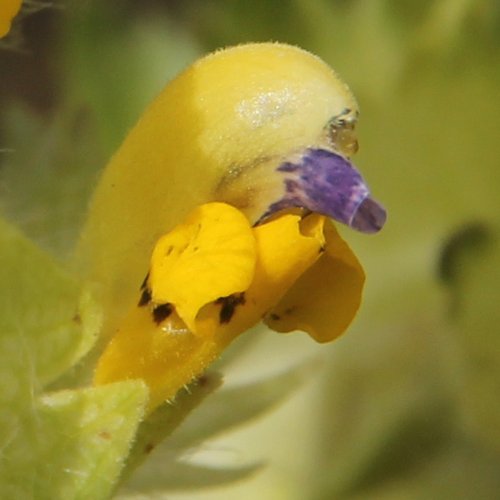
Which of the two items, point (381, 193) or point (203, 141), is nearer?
point (203, 141)

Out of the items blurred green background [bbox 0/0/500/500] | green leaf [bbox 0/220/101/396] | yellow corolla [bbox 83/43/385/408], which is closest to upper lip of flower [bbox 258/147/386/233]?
yellow corolla [bbox 83/43/385/408]

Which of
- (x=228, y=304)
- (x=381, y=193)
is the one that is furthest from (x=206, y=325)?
(x=381, y=193)

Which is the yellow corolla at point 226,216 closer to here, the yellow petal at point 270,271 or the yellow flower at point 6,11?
the yellow petal at point 270,271

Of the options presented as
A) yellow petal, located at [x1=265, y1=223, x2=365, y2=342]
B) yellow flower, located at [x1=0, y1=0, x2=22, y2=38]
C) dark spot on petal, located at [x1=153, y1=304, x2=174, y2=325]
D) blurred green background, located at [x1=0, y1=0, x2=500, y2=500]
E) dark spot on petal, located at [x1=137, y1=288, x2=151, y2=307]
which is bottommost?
dark spot on petal, located at [x1=153, y1=304, x2=174, y2=325]

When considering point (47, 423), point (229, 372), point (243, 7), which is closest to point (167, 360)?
point (47, 423)

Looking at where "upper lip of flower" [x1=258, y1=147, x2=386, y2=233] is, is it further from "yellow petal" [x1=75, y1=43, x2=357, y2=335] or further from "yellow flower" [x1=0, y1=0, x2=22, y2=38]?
"yellow flower" [x1=0, y1=0, x2=22, y2=38]

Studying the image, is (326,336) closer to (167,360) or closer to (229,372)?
(167,360)

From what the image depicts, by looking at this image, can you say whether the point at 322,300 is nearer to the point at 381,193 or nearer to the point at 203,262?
the point at 203,262

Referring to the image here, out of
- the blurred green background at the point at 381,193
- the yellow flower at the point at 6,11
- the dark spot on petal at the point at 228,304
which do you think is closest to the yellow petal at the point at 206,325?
the dark spot on petal at the point at 228,304
